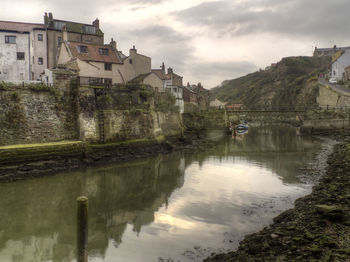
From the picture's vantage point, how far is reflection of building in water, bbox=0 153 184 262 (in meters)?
10.1

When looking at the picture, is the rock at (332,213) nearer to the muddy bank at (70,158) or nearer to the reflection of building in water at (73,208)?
the reflection of building in water at (73,208)

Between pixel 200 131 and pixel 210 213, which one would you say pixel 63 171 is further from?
pixel 200 131

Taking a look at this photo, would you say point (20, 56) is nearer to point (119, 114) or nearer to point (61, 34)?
point (61, 34)

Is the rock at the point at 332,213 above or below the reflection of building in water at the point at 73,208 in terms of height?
above

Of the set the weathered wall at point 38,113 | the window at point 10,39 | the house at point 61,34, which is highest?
the house at point 61,34

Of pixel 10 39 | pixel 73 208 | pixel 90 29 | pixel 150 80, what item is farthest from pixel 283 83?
pixel 73 208

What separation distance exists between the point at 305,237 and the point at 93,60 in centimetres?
3133

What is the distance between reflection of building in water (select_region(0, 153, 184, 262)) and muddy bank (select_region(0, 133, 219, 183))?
1.55 m

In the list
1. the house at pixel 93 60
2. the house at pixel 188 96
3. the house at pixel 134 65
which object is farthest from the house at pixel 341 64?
the house at pixel 93 60

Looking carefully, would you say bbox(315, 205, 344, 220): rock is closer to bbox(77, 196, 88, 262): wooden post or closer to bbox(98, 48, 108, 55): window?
bbox(77, 196, 88, 262): wooden post

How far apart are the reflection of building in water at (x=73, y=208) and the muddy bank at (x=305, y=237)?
5085mm

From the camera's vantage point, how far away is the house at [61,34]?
3966cm

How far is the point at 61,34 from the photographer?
4028cm

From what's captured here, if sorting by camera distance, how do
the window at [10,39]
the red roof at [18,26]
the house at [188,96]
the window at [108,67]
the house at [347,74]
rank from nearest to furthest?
1. the window at [10,39]
2. the window at [108,67]
3. the red roof at [18,26]
4. the house at [188,96]
5. the house at [347,74]
